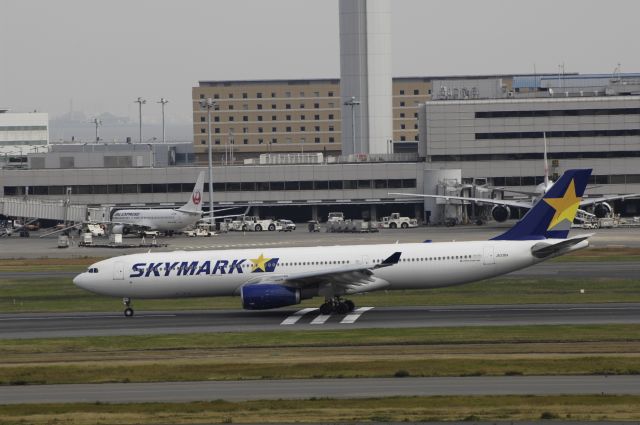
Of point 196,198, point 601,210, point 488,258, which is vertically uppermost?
point 196,198

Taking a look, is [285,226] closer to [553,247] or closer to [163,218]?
[163,218]

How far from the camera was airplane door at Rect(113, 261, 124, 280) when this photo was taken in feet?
196

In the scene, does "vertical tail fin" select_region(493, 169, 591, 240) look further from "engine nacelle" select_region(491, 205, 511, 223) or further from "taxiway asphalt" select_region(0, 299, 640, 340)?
"engine nacelle" select_region(491, 205, 511, 223)

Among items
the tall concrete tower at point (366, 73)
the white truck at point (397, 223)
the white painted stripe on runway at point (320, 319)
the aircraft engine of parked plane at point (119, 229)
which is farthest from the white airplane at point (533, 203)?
the white painted stripe on runway at point (320, 319)

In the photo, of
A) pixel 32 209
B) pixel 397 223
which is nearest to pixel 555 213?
pixel 397 223

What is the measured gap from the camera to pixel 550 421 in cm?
3228

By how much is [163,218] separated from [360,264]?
251ft

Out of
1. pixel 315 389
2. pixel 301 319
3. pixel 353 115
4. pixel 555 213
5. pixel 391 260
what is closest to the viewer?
pixel 315 389

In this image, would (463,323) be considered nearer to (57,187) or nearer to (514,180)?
(514,180)

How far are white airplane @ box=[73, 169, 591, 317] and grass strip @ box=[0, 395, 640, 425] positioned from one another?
2155cm

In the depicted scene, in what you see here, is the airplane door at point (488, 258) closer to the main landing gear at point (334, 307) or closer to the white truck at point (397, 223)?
the main landing gear at point (334, 307)

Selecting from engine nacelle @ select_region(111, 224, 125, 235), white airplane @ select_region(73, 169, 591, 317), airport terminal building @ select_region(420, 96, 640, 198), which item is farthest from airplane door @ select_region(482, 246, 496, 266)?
airport terminal building @ select_region(420, 96, 640, 198)

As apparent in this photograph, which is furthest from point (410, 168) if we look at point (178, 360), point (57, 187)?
point (178, 360)

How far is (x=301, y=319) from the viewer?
5669cm
